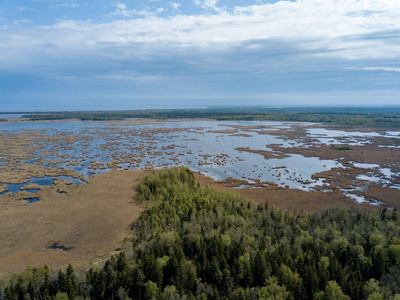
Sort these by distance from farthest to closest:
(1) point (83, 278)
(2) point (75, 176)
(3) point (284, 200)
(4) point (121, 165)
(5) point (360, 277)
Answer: (4) point (121, 165), (2) point (75, 176), (3) point (284, 200), (5) point (360, 277), (1) point (83, 278)

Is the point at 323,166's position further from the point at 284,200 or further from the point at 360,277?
the point at 360,277

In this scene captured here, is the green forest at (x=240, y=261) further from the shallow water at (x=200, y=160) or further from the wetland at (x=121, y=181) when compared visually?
the shallow water at (x=200, y=160)

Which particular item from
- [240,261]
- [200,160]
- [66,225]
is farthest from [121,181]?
[240,261]

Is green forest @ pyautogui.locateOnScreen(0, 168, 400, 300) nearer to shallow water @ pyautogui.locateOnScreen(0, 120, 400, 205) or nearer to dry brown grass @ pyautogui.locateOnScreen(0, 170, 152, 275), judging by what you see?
dry brown grass @ pyautogui.locateOnScreen(0, 170, 152, 275)

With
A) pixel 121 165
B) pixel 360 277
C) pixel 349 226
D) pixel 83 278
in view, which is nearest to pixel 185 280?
pixel 83 278

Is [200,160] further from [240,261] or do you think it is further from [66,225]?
[240,261]

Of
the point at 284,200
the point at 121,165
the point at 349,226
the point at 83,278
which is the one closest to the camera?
the point at 83,278

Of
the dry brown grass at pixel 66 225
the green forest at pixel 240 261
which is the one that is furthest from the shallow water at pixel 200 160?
the green forest at pixel 240 261

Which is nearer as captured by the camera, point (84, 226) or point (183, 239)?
point (183, 239)
